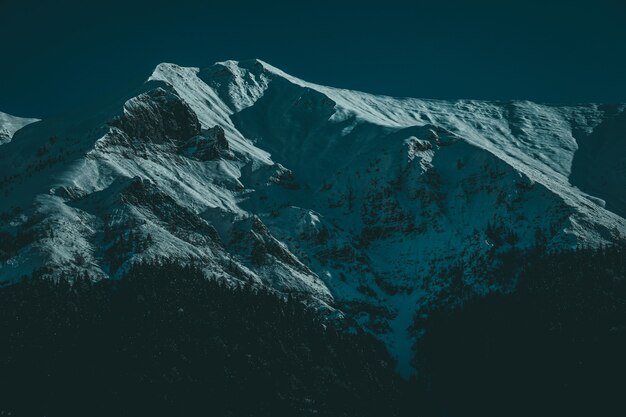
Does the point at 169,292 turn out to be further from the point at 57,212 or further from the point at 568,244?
the point at 568,244

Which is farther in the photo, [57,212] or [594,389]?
[57,212]

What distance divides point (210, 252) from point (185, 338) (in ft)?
120

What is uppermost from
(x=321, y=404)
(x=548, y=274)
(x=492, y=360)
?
(x=548, y=274)

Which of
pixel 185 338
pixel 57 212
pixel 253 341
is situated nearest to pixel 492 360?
pixel 253 341

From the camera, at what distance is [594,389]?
143 meters

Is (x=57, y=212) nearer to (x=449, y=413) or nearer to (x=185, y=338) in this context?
(x=185, y=338)

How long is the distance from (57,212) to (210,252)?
33325 millimetres

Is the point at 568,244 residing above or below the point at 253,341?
above

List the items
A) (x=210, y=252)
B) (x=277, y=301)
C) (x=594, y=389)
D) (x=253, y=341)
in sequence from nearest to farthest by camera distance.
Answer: (x=594, y=389) → (x=253, y=341) → (x=277, y=301) → (x=210, y=252)

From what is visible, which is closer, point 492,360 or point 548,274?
point 492,360

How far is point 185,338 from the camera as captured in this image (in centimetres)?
14900

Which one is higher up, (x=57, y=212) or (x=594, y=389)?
(x=594, y=389)

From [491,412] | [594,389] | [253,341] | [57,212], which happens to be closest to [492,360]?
[491,412]

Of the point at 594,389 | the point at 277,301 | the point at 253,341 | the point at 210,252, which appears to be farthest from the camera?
the point at 210,252
